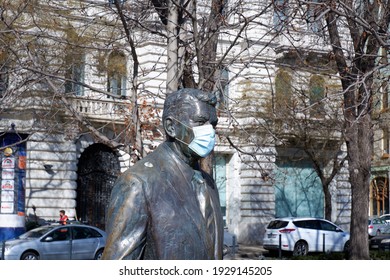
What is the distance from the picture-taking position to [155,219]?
369 cm

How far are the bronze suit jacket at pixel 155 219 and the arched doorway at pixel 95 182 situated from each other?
2433 cm

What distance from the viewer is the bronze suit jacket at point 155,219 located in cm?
364

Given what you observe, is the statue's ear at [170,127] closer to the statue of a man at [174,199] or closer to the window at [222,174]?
the statue of a man at [174,199]

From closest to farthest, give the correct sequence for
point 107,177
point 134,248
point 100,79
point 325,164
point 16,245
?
1. point 134,248
2. point 16,245
3. point 100,79
4. point 107,177
5. point 325,164

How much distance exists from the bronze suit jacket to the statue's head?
0.16m

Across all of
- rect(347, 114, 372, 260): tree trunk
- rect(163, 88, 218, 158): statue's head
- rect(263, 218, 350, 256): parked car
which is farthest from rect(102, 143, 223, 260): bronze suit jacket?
rect(263, 218, 350, 256): parked car

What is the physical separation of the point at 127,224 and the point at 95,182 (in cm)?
2511

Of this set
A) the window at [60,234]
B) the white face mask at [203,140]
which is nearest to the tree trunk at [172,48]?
the white face mask at [203,140]

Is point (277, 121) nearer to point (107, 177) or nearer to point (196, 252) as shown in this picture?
point (107, 177)

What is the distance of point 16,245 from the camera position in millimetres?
19641

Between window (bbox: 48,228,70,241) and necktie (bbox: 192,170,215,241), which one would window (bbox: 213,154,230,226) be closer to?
window (bbox: 48,228,70,241)

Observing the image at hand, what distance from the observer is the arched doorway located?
28.1 metres
